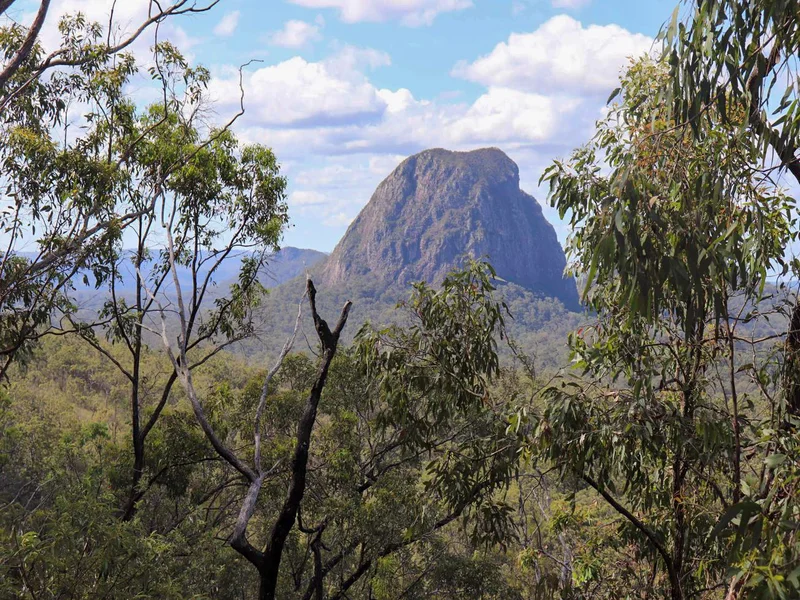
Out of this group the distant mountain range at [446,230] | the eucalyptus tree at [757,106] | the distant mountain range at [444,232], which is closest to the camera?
the eucalyptus tree at [757,106]

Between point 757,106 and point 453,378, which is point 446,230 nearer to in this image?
point 453,378

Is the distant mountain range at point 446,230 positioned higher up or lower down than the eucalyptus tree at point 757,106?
higher up

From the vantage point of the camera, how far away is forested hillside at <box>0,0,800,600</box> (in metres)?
2.68

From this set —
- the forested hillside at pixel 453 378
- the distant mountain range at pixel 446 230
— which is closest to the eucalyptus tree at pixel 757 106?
the forested hillside at pixel 453 378

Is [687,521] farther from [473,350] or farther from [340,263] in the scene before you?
[340,263]

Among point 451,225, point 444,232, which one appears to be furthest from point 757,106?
point 451,225

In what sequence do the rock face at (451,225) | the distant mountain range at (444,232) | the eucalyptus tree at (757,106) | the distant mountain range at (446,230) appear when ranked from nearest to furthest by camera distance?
the eucalyptus tree at (757,106)
the distant mountain range at (444,232)
the distant mountain range at (446,230)
the rock face at (451,225)

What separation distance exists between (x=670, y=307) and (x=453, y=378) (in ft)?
4.23

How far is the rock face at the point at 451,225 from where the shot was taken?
14638 centimetres

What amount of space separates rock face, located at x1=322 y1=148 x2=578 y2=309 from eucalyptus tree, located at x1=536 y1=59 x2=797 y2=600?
136387 millimetres

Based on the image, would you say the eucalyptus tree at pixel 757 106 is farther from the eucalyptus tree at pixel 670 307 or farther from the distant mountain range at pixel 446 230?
the distant mountain range at pixel 446 230

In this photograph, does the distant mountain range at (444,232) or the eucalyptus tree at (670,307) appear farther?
the distant mountain range at (444,232)

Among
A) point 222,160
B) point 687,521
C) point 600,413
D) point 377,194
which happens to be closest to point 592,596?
point 687,521

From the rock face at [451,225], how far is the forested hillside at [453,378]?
434ft
